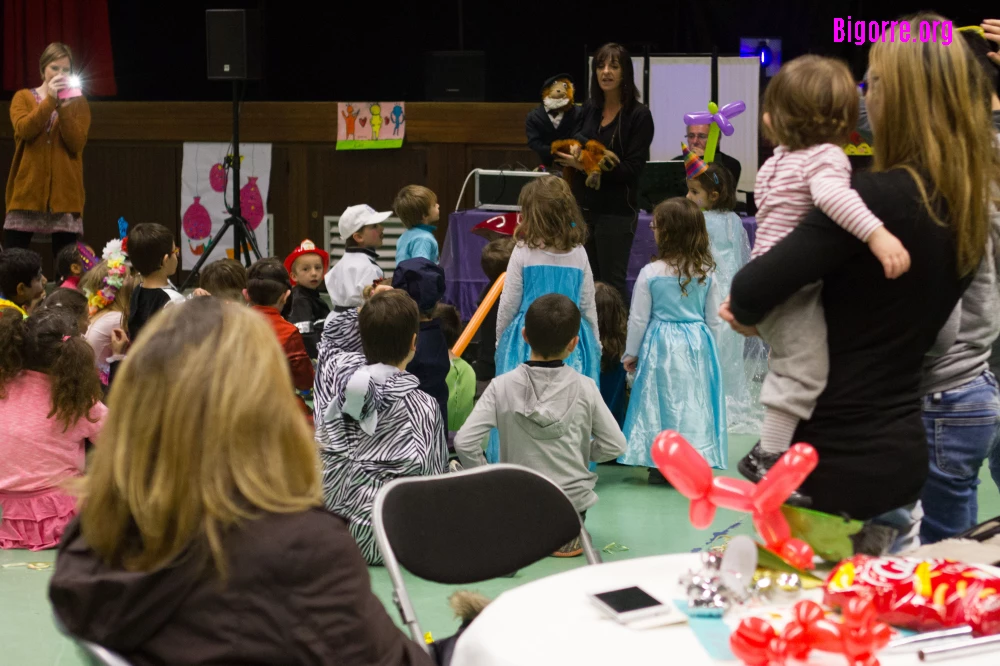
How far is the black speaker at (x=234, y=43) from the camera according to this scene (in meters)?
7.80

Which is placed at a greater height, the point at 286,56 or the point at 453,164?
the point at 286,56

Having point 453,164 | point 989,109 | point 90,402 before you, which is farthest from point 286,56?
point 989,109

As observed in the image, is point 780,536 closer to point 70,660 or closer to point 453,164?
point 70,660

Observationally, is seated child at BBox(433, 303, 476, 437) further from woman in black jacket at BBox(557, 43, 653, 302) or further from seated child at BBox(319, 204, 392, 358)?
woman in black jacket at BBox(557, 43, 653, 302)

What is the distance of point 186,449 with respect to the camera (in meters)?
1.42

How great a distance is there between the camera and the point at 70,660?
291 centimetres

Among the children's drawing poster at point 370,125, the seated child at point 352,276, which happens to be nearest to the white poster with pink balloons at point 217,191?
the children's drawing poster at point 370,125

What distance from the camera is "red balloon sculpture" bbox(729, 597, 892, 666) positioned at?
143 centimetres

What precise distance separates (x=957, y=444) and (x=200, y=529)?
134 centimetres

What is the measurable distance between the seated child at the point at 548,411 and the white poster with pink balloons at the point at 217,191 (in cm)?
566

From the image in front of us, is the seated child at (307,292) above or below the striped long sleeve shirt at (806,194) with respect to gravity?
below

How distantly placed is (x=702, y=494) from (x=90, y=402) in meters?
2.67

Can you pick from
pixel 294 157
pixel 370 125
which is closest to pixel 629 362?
pixel 370 125

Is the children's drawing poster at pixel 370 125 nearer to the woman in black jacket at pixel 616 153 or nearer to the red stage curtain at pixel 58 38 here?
the red stage curtain at pixel 58 38
